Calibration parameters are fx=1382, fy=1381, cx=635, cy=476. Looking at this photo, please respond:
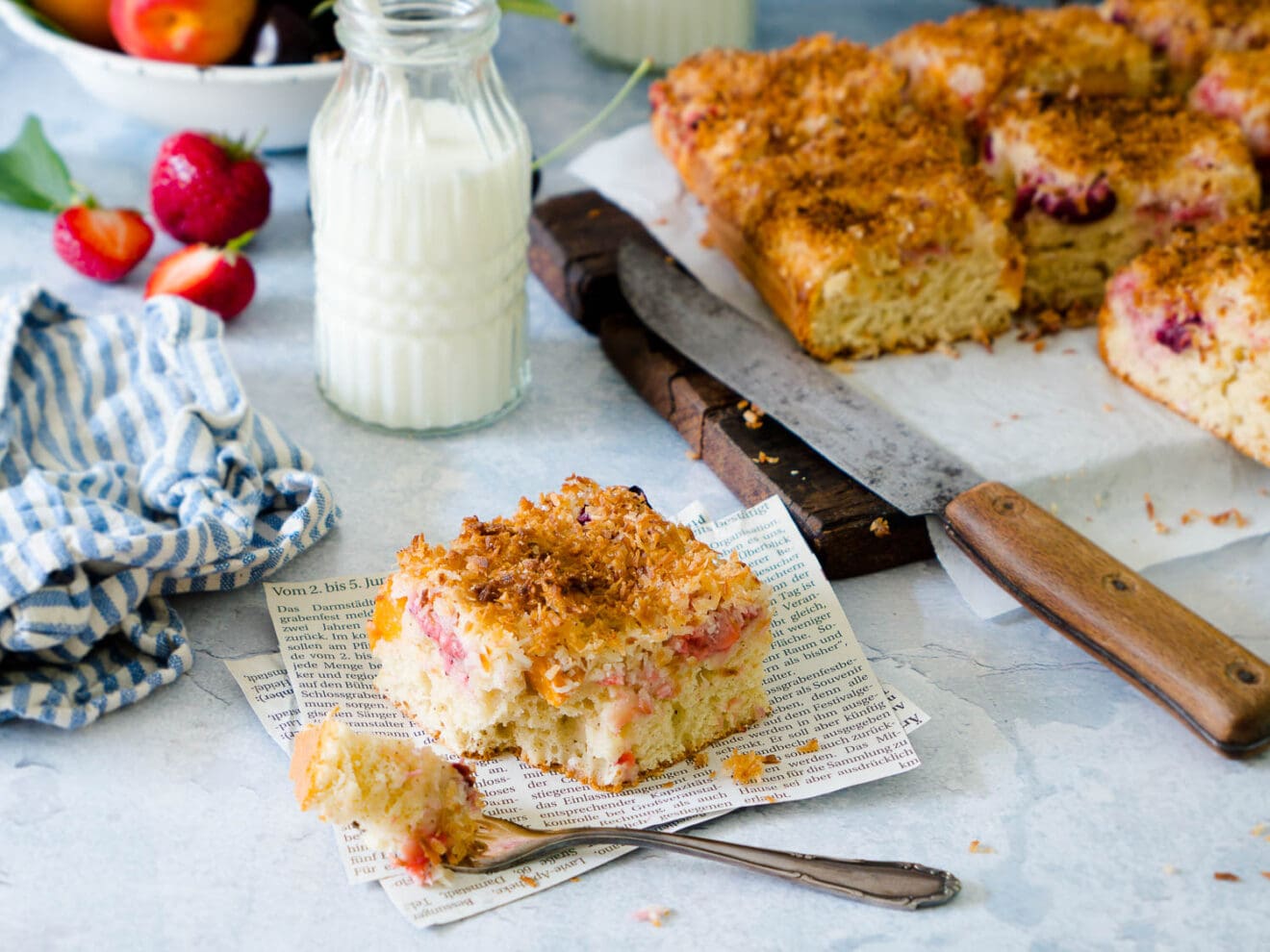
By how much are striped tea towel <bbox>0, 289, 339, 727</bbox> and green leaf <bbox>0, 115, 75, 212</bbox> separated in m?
0.50

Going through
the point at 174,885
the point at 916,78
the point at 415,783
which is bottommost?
the point at 174,885

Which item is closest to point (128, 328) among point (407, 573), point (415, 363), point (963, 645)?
Answer: point (415, 363)

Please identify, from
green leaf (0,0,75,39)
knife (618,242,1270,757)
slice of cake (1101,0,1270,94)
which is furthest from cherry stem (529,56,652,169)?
slice of cake (1101,0,1270,94)

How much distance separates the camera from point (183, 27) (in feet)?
8.44

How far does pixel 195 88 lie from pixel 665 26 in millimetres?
1180

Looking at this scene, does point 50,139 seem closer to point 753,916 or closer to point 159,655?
point 159,655

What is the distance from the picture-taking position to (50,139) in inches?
117

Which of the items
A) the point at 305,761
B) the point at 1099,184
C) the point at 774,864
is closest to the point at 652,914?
the point at 774,864

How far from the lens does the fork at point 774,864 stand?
4.72 feet

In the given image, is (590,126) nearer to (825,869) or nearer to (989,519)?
(989,519)

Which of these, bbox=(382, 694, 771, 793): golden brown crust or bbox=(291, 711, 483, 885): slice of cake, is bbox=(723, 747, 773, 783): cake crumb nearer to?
bbox=(382, 694, 771, 793): golden brown crust

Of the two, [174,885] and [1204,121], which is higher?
[1204,121]

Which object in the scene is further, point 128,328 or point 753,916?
point 128,328

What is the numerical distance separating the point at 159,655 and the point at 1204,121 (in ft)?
6.76
